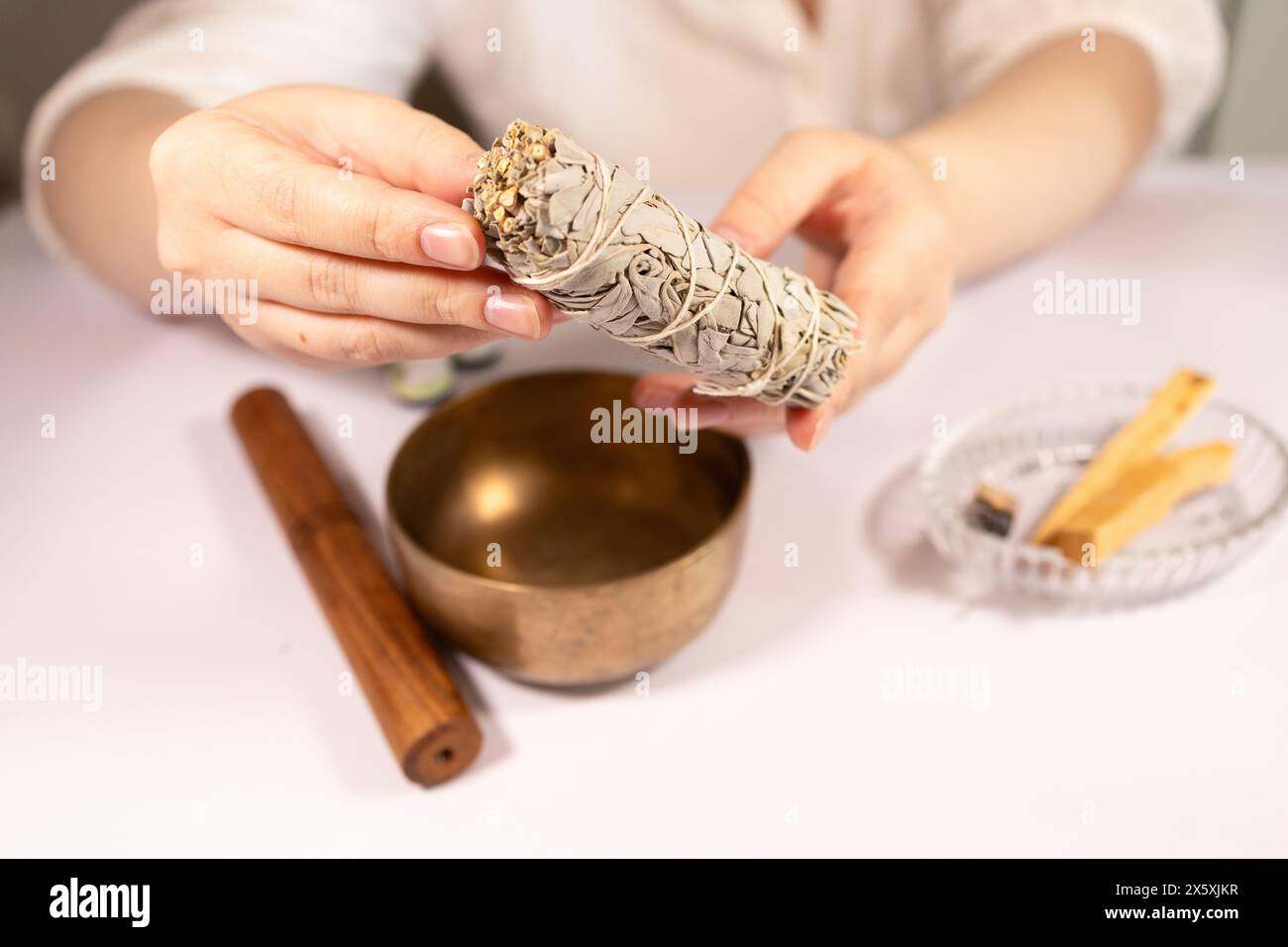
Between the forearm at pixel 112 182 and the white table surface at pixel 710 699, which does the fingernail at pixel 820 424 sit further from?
the forearm at pixel 112 182

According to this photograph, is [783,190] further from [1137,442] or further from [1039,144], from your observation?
[1039,144]

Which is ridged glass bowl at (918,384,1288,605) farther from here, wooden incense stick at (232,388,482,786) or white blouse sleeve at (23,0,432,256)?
white blouse sleeve at (23,0,432,256)

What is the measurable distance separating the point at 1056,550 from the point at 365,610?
48 cm

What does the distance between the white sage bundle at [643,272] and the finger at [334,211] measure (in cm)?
2

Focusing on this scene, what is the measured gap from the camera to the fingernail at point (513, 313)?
52 centimetres

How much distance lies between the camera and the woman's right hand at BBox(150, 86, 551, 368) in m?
0.52

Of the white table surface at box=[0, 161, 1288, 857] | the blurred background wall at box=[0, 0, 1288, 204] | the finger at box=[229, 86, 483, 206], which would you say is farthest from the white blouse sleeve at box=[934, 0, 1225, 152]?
the finger at box=[229, 86, 483, 206]

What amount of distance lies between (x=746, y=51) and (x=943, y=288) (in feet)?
1.89

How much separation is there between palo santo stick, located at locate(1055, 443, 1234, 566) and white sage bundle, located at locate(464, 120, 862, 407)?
23 cm

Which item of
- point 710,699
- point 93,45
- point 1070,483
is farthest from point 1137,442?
point 93,45

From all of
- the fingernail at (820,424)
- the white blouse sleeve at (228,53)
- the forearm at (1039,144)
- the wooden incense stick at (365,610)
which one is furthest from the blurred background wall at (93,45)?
the fingernail at (820,424)

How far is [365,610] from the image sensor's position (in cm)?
69

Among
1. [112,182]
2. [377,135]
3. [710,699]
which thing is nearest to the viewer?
[377,135]

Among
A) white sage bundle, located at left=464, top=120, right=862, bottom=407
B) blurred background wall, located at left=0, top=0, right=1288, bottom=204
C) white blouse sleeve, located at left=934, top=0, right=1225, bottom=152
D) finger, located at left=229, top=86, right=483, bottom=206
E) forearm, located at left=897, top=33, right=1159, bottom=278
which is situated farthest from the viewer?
blurred background wall, located at left=0, top=0, right=1288, bottom=204
